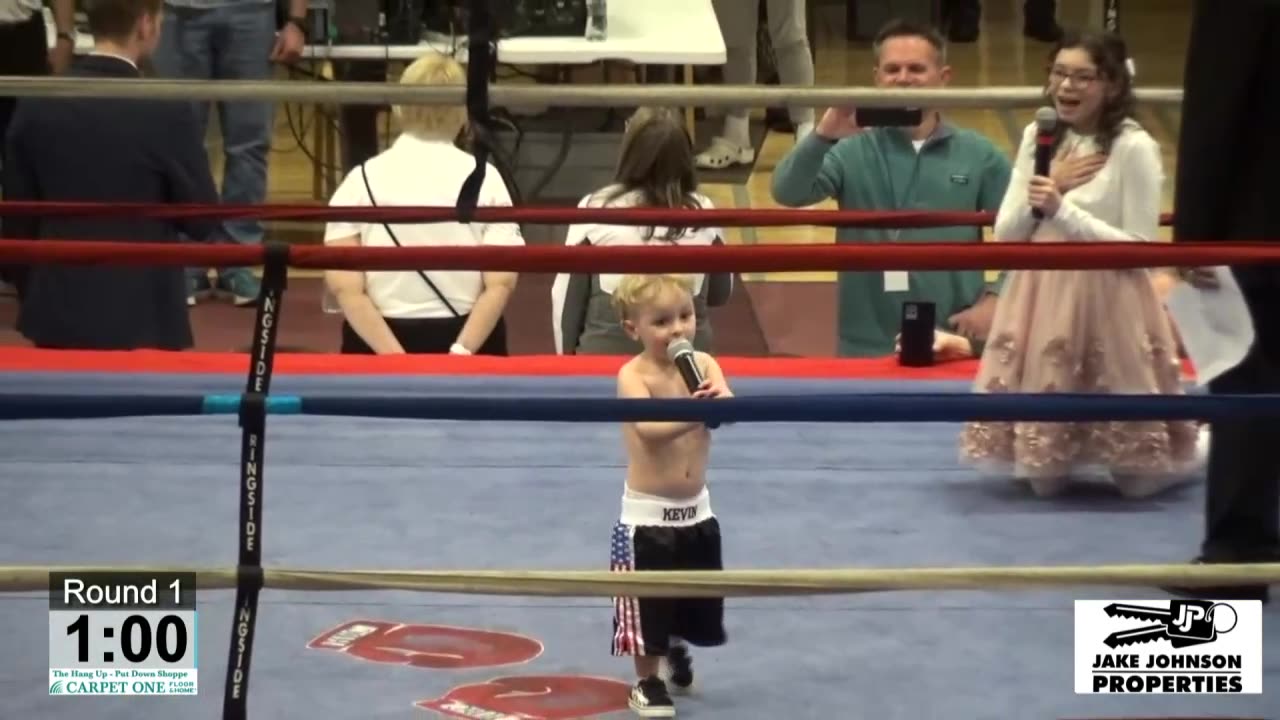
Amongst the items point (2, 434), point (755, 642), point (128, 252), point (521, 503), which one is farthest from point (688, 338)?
point (2, 434)

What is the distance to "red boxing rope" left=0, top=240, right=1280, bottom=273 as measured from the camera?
2.06 m

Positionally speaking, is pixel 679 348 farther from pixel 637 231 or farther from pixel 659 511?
pixel 637 231

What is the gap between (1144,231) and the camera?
3.21 metres

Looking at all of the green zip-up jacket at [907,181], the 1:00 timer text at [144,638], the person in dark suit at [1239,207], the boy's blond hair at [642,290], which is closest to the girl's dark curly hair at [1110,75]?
the person in dark suit at [1239,207]

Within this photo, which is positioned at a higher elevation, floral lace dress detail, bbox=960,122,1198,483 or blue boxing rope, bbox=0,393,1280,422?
blue boxing rope, bbox=0,393,1280,422

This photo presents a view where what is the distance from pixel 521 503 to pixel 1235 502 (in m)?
1.14

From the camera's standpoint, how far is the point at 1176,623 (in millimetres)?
2578

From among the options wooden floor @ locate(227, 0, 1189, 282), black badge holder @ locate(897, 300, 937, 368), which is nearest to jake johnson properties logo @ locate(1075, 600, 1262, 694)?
black badge holder @ locate(897, 300, 937, 368)

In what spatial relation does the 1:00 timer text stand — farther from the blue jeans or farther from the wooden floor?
the wooden floor

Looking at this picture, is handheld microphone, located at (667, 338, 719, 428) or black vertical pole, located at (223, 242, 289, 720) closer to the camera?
black vertical pole, located at (223, 242, 289, 720)

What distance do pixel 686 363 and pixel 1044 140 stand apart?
37.3 inches

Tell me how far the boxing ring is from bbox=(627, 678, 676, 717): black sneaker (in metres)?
0.03

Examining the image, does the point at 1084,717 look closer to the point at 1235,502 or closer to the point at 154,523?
the point at 1235,502

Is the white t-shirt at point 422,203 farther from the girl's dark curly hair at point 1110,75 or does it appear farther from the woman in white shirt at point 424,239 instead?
the girl's dark curly hair at point 1110,75
